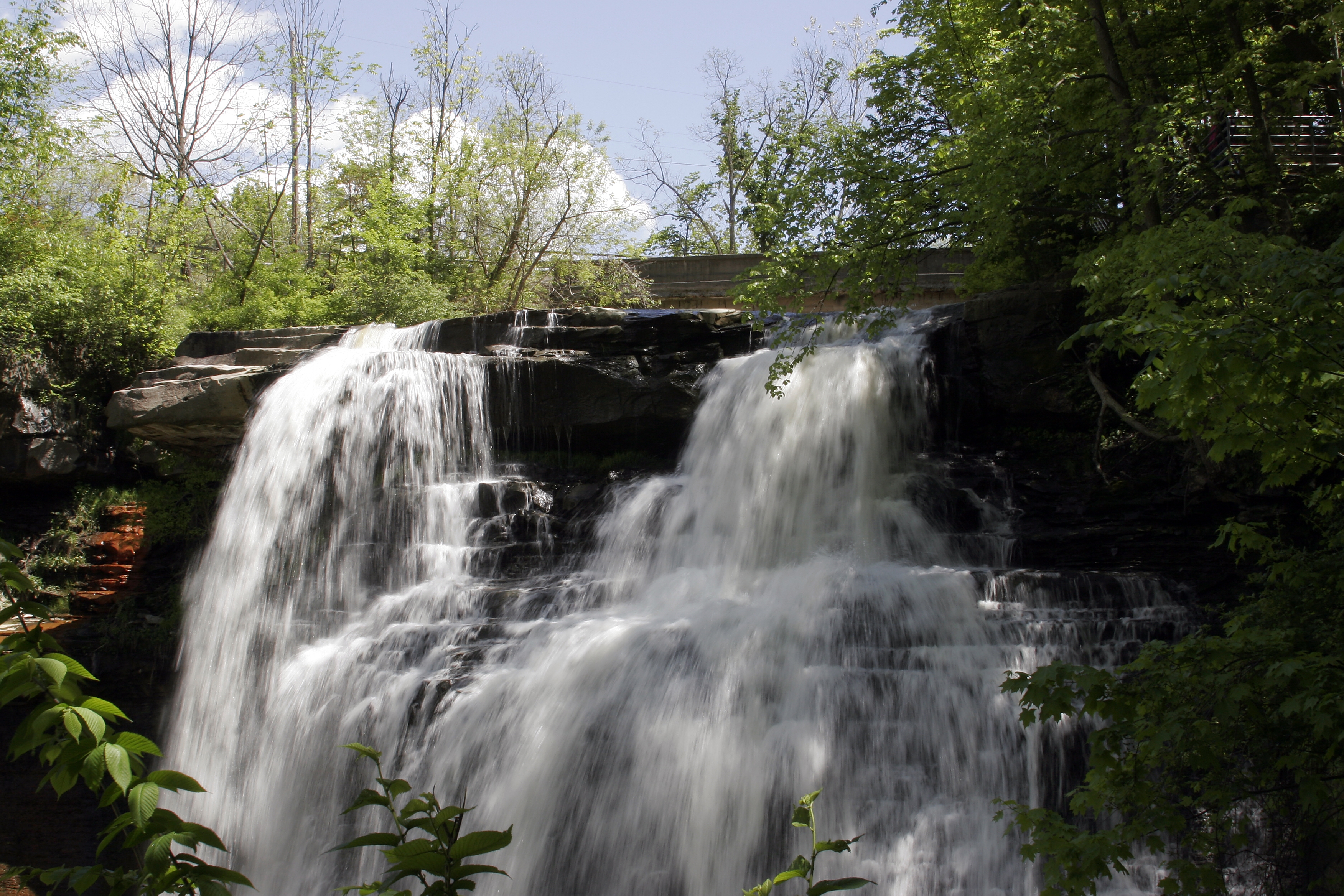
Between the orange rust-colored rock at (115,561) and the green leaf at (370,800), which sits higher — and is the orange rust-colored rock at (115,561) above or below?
below

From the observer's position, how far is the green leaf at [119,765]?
135 cm

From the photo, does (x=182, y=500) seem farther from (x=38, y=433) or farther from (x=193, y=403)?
(x=193, y=403)

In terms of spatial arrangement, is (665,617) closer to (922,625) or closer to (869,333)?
(922,625)

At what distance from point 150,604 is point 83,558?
2.36m

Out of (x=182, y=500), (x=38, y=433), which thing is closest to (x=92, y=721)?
(x=182, y=500)

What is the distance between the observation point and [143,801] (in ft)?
4.52

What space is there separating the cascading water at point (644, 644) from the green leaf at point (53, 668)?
20.0 ft

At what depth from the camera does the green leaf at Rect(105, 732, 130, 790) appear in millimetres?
1353

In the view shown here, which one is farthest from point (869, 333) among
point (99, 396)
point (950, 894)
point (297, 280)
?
point (297, 280)

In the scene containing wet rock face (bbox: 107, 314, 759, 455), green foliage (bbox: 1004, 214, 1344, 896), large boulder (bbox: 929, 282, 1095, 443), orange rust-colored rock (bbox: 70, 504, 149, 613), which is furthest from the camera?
orange rust-colored rock (bbox: 70, 504, 149, 613)

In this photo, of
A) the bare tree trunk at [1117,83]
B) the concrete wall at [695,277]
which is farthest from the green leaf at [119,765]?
the concrete wall at [695,277]

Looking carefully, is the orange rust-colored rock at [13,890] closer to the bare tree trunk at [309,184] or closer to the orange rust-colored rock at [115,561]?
the orange rust-colored rock at [115,561]

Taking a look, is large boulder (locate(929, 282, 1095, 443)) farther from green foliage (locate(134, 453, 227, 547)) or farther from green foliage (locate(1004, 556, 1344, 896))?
green foliage (locate(134, 453, 227, 547))

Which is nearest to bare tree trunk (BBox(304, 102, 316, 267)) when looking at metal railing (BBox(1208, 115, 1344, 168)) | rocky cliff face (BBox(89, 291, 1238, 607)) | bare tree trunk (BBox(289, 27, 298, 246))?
bare tree trunk (BBox(289, 27, 298, 246))
